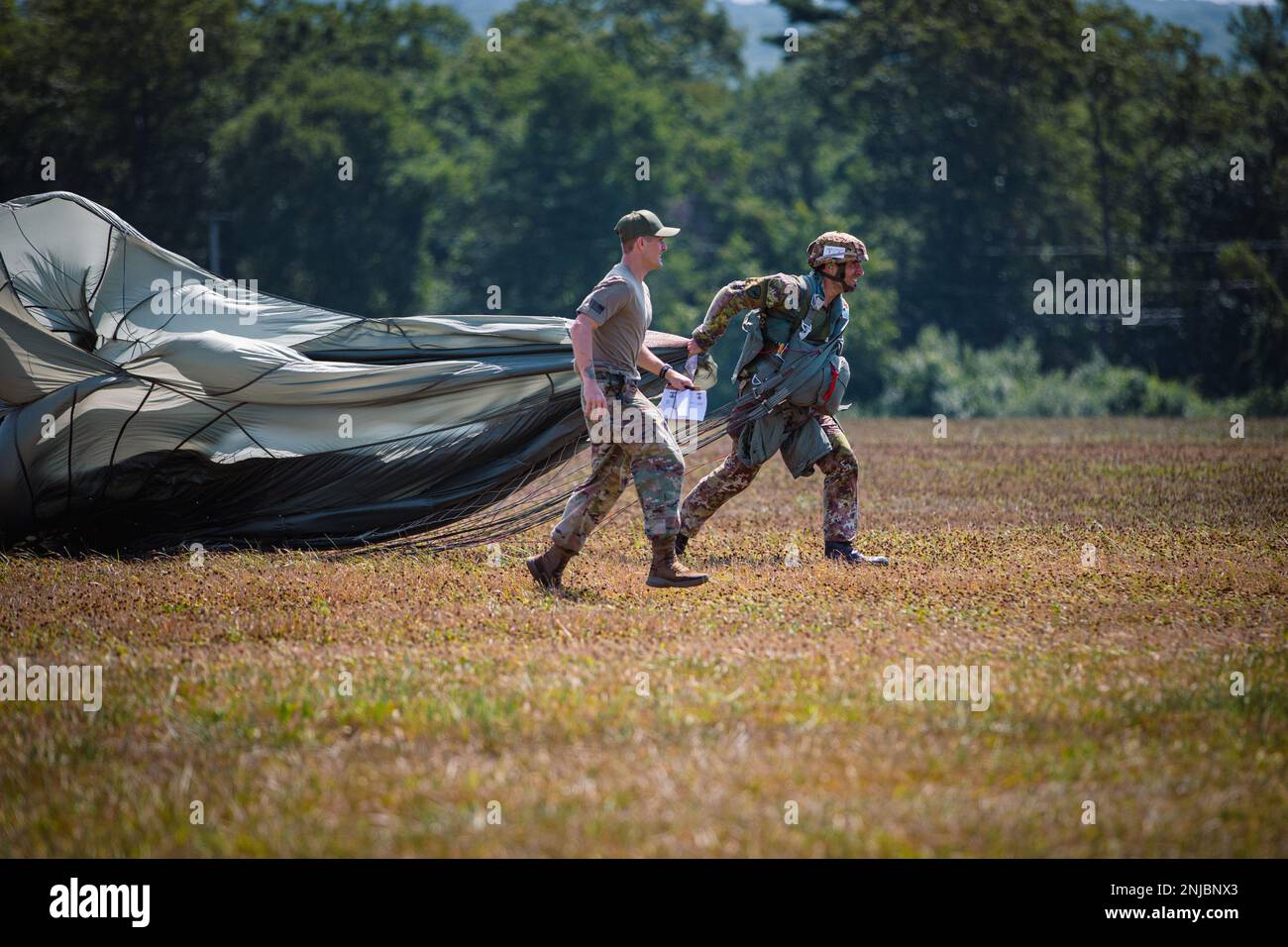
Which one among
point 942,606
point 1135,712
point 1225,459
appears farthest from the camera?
point 1225,459

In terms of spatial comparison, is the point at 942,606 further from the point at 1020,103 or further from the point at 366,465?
the point at 1020,103

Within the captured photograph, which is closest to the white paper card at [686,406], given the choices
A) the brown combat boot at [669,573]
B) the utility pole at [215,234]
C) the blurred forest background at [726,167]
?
the brown combat boot at [669,573]

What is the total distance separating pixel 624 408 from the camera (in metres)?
9.48

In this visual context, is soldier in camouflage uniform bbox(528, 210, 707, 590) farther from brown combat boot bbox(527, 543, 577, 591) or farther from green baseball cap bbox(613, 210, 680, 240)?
brown combat boot bbox(527, 543, 577, 591)

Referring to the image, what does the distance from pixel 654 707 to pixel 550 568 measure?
3.14 meters

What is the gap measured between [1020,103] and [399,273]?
79.4 feet

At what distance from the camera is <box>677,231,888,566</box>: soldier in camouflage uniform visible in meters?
11.1

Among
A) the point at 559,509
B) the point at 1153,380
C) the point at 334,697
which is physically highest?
the point at 1153,380

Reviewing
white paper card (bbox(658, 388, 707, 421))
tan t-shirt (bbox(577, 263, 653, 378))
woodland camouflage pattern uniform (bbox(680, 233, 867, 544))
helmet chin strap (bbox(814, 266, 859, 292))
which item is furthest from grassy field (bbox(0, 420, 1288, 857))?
helmet chin strap (bbox(814, 266, 859, 292))

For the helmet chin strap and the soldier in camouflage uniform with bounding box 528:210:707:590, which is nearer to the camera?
the soldier in camouflage uniform with bounding box 528:210:707:590

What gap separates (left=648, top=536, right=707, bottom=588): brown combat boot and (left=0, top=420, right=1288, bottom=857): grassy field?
0.34ft

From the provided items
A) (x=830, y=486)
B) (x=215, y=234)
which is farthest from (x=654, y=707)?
(x=215, y=234)

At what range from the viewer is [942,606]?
959cm
